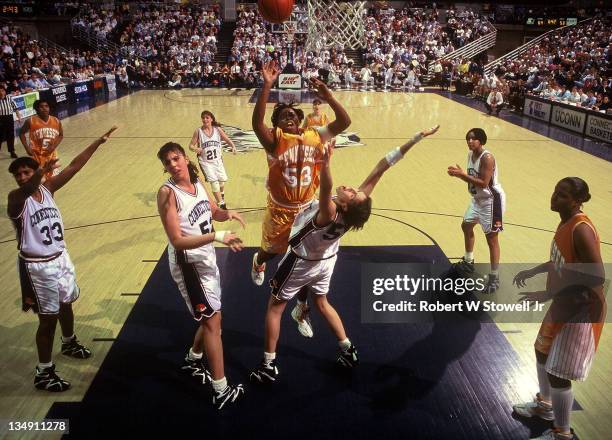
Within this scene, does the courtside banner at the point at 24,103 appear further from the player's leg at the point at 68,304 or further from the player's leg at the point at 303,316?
the player's leg at the point at 303,316

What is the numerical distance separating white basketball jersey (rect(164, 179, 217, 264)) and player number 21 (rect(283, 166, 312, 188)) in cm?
123

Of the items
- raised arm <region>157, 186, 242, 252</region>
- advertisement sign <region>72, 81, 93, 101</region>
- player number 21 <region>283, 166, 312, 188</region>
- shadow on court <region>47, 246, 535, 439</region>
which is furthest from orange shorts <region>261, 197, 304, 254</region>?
advertisement sign <region>72, 81, 93, 101</region>

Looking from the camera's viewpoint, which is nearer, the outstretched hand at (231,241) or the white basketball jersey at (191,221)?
the outstretched hand at (231,241)

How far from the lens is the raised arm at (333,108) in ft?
12.5

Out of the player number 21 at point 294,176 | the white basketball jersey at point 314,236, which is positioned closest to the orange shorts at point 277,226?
the player number 21 at point 294,176

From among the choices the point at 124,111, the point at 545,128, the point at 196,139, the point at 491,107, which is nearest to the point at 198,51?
the point at 124,111

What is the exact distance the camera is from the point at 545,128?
1557 cm

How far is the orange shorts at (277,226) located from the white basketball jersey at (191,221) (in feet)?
4.33

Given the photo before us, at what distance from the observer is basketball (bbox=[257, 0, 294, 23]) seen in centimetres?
642

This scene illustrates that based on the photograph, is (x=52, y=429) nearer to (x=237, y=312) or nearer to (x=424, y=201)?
(x=237, y=312)

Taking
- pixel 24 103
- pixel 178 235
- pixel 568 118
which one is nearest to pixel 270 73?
pixel 178 235

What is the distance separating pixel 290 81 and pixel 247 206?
1730 cm

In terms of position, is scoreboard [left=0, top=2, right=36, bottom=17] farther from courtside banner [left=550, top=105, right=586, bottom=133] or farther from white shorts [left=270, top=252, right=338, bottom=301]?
white shorts [left=270, top=252, right=338, bottom=301]

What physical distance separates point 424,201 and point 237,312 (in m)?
4.48
